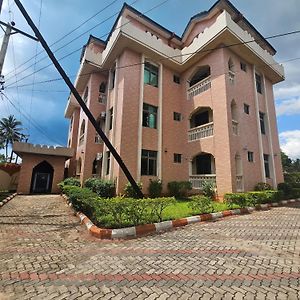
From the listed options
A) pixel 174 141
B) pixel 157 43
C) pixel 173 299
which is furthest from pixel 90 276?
pixel 157 43

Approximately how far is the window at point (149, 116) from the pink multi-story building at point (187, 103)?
0.08 m

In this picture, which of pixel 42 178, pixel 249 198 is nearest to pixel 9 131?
pixel 42 178

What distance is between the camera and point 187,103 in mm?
17172

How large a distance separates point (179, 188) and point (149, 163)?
9.30 ft

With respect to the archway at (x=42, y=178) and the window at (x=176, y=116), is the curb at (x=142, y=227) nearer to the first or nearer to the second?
the window at (x=176, y=116)

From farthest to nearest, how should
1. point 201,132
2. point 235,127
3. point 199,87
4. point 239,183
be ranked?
point 199,87 → point 201,132 → point 235,127 → point 239,183

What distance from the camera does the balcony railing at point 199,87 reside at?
15462mm

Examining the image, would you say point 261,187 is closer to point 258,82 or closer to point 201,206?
point 201,206

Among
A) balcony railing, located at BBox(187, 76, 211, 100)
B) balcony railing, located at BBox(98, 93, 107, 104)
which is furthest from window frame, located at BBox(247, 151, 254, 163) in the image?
balcony railing, located at BBox(98, 93, 107, 104)

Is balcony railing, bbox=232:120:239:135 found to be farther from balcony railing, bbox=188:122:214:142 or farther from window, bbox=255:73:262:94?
window, bbox=255:73:262:94

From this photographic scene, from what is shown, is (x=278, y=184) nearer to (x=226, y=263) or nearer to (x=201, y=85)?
(x=201, y=85)

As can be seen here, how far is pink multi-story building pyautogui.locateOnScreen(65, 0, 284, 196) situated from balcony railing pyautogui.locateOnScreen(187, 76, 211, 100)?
0.08 m

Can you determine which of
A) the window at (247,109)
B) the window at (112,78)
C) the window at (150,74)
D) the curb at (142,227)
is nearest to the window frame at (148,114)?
the window at (150,74)

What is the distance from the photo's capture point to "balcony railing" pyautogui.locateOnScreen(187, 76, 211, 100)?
15.5m
